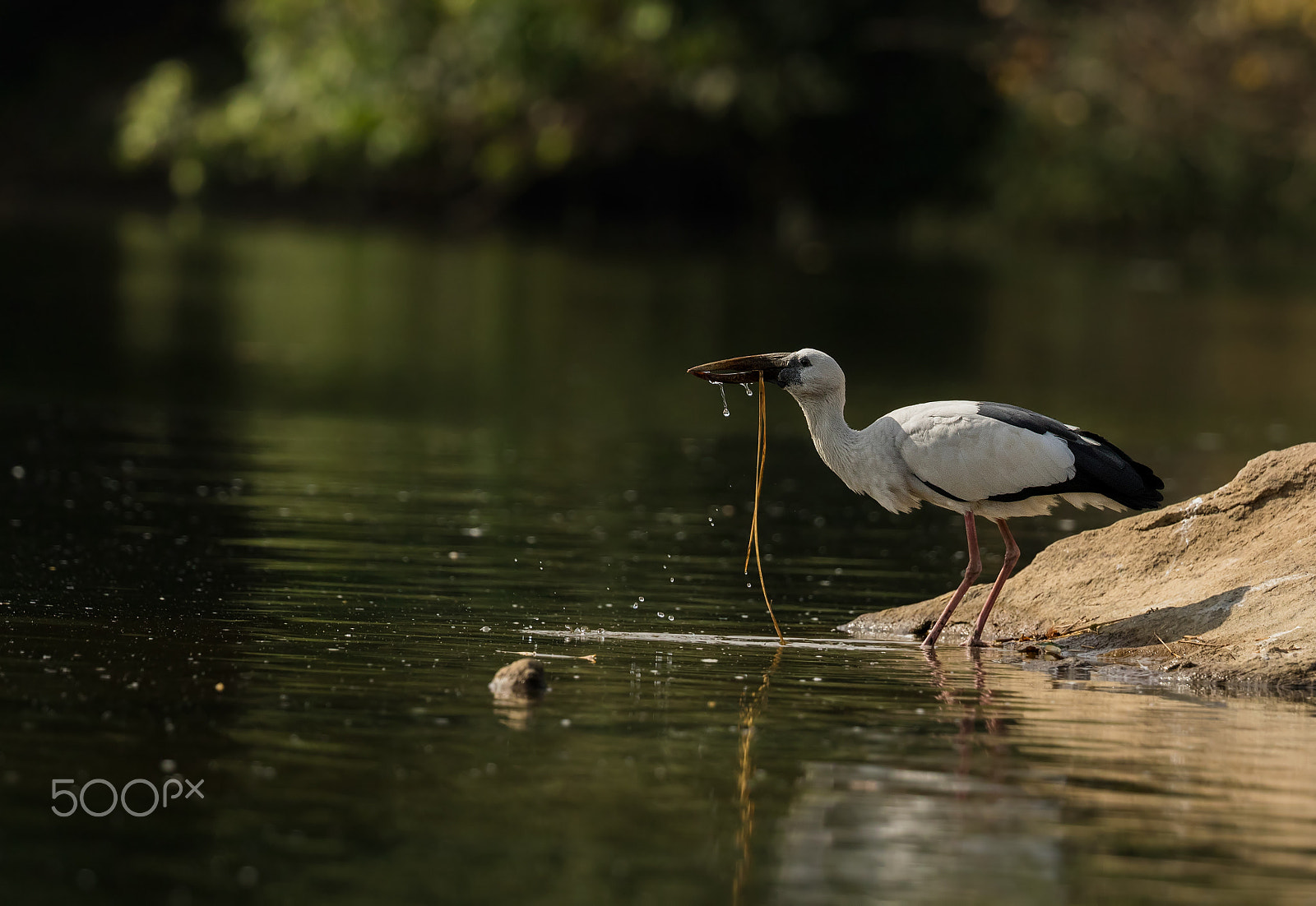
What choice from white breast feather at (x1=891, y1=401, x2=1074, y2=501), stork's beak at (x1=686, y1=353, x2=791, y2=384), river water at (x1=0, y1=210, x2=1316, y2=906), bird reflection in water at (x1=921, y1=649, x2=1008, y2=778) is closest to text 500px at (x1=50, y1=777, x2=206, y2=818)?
river water at (x1=0, y1=210, x2=1316, y2=906)

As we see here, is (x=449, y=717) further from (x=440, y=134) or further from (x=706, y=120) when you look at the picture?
(x=706, y=120)

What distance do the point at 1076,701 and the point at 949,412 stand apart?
177cm

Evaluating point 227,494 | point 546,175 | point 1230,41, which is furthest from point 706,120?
point 227,494

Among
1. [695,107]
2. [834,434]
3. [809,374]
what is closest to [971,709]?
[834,434]

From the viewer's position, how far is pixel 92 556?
10.2 metres

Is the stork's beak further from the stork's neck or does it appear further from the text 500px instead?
the text 500px

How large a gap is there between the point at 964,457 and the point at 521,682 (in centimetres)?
273

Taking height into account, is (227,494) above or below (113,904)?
above

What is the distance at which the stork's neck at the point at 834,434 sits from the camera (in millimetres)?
9422

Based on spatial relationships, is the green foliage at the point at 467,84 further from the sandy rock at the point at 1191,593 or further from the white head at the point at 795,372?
the sandy rock at the point at 1191,593

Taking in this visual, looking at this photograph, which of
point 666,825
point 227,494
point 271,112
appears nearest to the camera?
point 666,825

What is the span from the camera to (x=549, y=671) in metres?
7.91

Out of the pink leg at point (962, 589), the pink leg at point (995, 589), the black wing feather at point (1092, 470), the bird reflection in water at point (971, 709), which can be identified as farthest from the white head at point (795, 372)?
the bird reflection in water at point (971, 709)

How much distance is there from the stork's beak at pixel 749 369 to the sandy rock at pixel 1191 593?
131 centimetres
